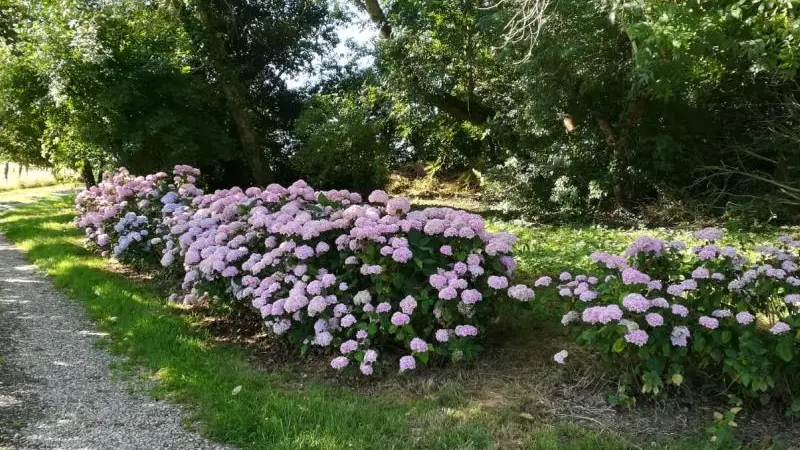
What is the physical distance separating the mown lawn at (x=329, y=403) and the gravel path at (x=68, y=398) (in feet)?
0.55

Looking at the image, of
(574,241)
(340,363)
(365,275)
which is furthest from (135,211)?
(574,241)

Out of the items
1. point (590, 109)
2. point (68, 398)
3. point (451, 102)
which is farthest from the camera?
point (451, 102)

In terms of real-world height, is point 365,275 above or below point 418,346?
above

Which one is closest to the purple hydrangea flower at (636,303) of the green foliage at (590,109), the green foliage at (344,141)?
the green foliage at (590,109)

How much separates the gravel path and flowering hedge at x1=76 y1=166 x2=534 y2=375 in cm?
91

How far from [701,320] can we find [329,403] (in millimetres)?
2017

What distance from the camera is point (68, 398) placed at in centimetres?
369

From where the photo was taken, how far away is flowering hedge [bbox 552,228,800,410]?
2.94m

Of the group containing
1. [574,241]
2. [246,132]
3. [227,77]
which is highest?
[227,77]

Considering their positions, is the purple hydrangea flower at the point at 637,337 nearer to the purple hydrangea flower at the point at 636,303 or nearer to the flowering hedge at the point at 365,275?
the purple hydrangea flower at the point at 636,303

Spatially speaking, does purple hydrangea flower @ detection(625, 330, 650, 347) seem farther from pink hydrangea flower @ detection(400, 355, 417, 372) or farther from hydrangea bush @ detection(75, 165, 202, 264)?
hydrangea bush @ detection(75, 165, 202, 264)

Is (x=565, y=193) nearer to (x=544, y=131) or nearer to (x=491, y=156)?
(x=544, y=131)

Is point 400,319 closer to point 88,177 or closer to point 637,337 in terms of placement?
point 637,337

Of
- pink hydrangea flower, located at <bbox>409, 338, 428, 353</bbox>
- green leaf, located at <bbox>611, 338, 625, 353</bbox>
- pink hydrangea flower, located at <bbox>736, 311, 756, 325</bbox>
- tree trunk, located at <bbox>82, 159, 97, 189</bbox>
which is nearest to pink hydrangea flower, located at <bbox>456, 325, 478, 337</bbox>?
pink hydrangea flower, located at <bbox>409, 338, 428, 353</bbox>
